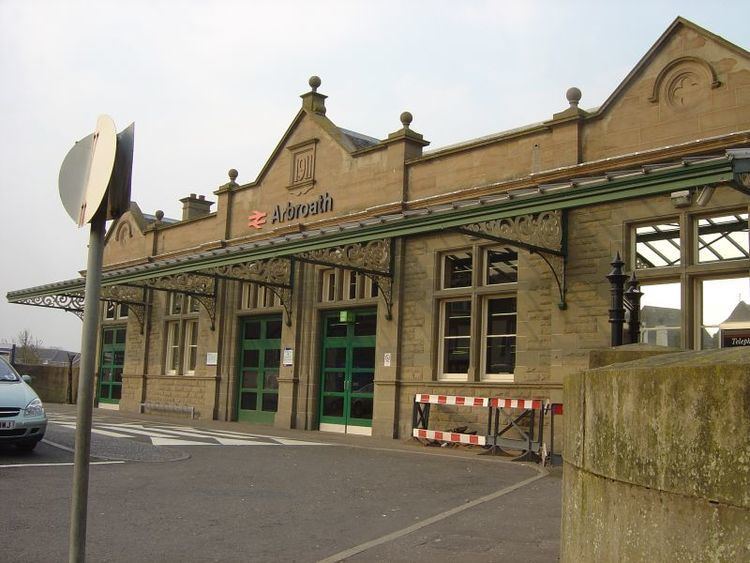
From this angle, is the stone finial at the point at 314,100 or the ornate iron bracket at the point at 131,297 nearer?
the stone finial at the point at 314,100

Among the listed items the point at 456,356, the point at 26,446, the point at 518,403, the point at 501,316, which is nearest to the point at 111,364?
the point at 456,356

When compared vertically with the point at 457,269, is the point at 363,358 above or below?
below

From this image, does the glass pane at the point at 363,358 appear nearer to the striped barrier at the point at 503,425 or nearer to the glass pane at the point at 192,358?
the striped barrier at the point at 503,425

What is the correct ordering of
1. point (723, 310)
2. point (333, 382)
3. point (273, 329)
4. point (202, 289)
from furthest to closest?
point (202, 289) → point (273, 329) → point (333, 382) → point (723, 310)

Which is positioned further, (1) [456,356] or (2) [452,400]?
(1) [456,356]

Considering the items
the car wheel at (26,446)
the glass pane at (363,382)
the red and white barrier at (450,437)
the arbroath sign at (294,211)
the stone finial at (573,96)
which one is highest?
the stone finial at (573,96)

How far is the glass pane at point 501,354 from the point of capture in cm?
1652

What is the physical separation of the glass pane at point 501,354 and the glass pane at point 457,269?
1355 mm

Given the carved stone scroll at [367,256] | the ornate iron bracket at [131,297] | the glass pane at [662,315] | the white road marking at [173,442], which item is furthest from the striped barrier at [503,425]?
the ornate iron bracket at [131,297]

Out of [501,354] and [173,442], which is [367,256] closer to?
[501,354]

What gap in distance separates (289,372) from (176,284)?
6166 millimetres

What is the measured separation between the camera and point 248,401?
76.2 ft

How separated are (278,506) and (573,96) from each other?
33.7 feet

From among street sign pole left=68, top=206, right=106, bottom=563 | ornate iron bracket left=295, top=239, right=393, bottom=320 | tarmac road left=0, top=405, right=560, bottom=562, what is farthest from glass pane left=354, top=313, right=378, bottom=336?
street sign pole left=68, top=206, right=106, bottom=563
